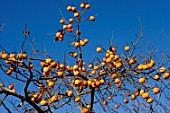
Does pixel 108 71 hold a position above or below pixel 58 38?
below

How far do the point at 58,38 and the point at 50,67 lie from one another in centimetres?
83

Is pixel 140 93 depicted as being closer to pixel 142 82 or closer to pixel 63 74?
pixel 142 82

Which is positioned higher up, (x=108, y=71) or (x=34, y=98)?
(x=108, y=71)

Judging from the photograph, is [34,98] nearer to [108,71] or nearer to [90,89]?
[90,89]

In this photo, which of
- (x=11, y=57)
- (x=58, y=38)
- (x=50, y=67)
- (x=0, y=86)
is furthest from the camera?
(x=58, y=38)

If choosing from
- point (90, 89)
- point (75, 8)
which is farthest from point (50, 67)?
point (75, 8)

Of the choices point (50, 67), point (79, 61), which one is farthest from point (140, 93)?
point (50, 67)

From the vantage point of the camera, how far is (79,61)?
5.12m

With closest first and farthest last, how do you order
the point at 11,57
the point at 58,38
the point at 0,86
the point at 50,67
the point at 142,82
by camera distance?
1. the point at 0,86
2. the point at 11,57
3. the point at 50,67
4. the point at 142,82
5. the point at 58,38

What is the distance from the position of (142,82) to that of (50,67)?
5.07ft

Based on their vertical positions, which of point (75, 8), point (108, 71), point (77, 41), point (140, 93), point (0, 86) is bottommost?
point (0, 86)

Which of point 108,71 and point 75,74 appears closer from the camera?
point 75,74

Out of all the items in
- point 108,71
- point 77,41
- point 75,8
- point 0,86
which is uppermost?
point 75,8

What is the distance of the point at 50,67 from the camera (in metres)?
4.67
